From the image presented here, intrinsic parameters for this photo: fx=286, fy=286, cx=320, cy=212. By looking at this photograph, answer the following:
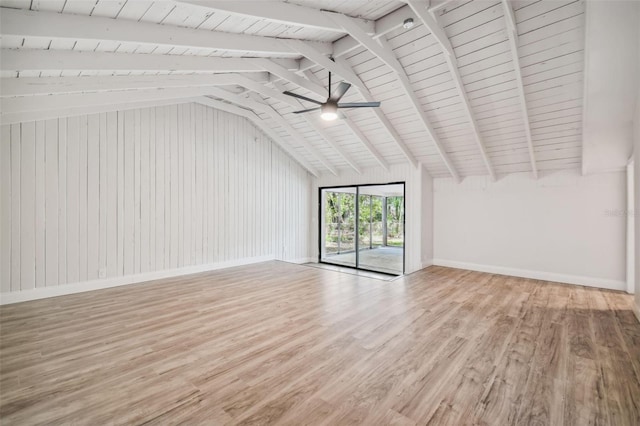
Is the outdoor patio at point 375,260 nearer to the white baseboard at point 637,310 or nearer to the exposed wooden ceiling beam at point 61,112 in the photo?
the white baseboard at point 637,310

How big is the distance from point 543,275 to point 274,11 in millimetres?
6417

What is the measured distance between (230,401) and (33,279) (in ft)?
13.7

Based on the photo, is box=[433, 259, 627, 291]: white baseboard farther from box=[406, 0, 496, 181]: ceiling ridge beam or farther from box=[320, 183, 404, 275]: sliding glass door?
box=[406, 0, 496, 181]: ceiling ridge beam

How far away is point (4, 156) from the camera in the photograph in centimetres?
393

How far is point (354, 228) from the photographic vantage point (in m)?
8.49

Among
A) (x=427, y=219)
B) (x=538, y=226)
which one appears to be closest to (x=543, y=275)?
(x=538, y=226)

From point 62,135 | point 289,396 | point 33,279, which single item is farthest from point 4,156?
point 289,396

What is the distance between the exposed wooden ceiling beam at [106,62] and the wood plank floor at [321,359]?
2.65m

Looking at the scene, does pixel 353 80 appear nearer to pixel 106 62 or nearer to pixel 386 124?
pixel 386 124

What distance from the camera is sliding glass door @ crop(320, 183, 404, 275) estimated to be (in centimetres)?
813

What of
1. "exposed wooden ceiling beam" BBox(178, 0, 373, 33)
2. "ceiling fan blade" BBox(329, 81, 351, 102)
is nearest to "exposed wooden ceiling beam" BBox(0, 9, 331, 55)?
"exposed wooden ceiling beam" BBox(178, 0, 373, 33)

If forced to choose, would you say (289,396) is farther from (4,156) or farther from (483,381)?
(4,156)

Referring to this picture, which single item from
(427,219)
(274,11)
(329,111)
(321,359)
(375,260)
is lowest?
(375,260)

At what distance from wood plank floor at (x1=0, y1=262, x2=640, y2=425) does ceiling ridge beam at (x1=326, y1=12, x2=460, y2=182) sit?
9.43 ft
